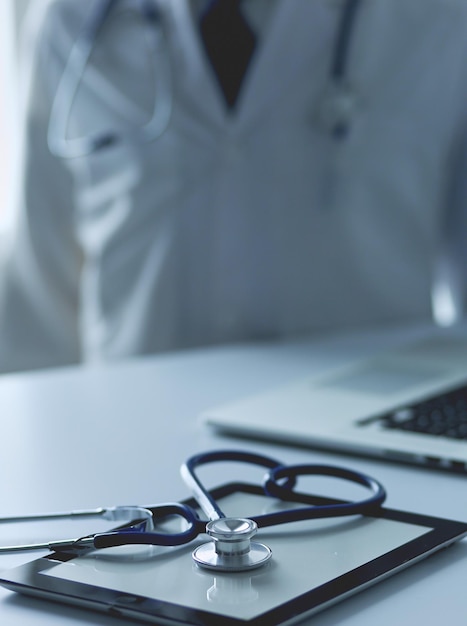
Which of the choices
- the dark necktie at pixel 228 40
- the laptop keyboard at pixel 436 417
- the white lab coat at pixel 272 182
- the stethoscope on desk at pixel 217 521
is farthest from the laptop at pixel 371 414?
the dark necktie at pixel 228 40

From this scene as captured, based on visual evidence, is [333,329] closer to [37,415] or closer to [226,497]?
[37,415]

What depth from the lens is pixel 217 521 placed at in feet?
1.28

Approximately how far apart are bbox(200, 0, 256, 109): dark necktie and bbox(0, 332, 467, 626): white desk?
0.57 m

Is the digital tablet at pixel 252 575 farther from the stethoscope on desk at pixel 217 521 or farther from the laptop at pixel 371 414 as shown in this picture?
the laptop at pixel 371 414

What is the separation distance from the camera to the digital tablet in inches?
13.4

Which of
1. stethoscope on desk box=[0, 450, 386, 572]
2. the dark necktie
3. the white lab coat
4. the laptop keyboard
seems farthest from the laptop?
the dark necktie

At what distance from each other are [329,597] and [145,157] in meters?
1.16

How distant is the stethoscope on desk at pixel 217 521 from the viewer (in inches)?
14.9

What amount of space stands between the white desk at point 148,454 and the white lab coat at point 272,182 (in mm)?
421

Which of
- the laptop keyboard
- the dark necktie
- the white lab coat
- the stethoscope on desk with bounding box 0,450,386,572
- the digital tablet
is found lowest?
the digital tablet

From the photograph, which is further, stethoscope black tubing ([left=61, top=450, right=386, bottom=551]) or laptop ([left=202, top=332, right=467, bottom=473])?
laptop ([left=202, top=332, right=467, bottom=473])

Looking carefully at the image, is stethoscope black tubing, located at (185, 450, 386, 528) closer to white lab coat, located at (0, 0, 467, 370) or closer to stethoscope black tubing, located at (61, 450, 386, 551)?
stethoscope black tubing, located at (61, 450, 386, 551)

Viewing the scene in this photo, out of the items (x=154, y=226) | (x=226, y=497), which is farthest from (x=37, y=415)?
(x=154, y=226)

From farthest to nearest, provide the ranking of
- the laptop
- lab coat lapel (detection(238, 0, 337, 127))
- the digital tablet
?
lab coat lapel (detection(238, 0, 337, 127))
the laptop
the digital tablet
